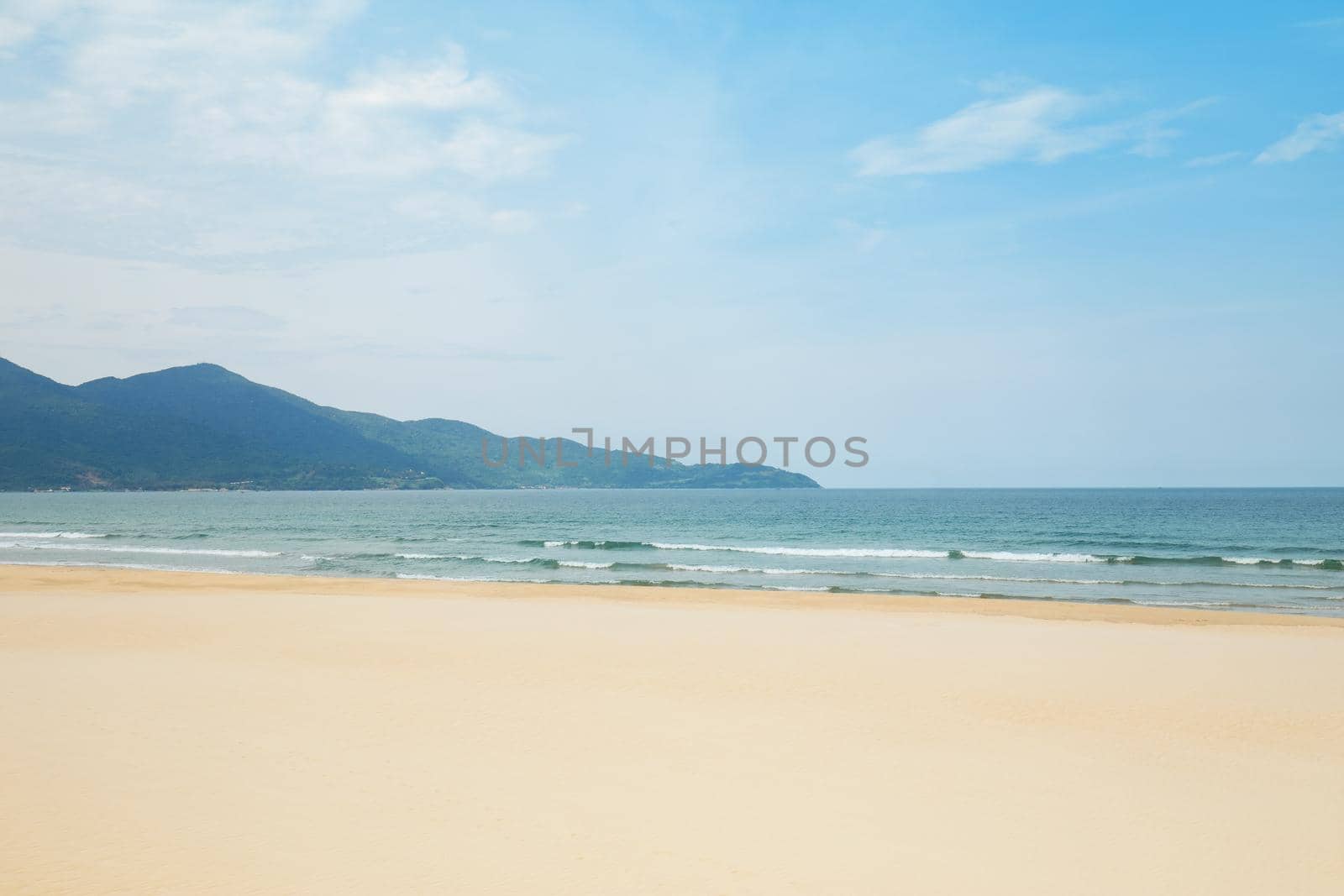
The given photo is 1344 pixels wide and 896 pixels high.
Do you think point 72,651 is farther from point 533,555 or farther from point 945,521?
point 945,521

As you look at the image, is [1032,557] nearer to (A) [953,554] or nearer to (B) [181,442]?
(A) [953,554]

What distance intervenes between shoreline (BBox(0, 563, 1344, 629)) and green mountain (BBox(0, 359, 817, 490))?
137 metres

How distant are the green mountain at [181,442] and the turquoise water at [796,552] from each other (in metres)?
90.1

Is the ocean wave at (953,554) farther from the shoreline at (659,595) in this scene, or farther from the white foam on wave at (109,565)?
the white foam on wave at (109,565)

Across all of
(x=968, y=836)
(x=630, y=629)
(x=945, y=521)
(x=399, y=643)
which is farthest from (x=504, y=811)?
(x=945, y=521)

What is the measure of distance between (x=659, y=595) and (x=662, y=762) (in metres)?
15.0

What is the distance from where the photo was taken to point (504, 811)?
5.76m

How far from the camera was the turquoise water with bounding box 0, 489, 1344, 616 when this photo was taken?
84.3 ft

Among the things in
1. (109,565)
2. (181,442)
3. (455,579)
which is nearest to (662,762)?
(455,579)

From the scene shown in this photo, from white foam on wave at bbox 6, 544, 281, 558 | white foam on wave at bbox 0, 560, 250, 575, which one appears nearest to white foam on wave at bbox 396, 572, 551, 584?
white foam on wave at bbox 0, 560, 250, 575

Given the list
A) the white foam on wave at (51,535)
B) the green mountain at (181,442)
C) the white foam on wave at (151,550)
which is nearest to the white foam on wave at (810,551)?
the white foam on wave at (151,550)

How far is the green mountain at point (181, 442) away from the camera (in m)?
142

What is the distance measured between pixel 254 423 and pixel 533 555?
558ft

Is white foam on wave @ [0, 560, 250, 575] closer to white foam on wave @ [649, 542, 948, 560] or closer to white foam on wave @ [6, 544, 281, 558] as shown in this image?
white foam on wave @ [6, 544, 281, 558]
